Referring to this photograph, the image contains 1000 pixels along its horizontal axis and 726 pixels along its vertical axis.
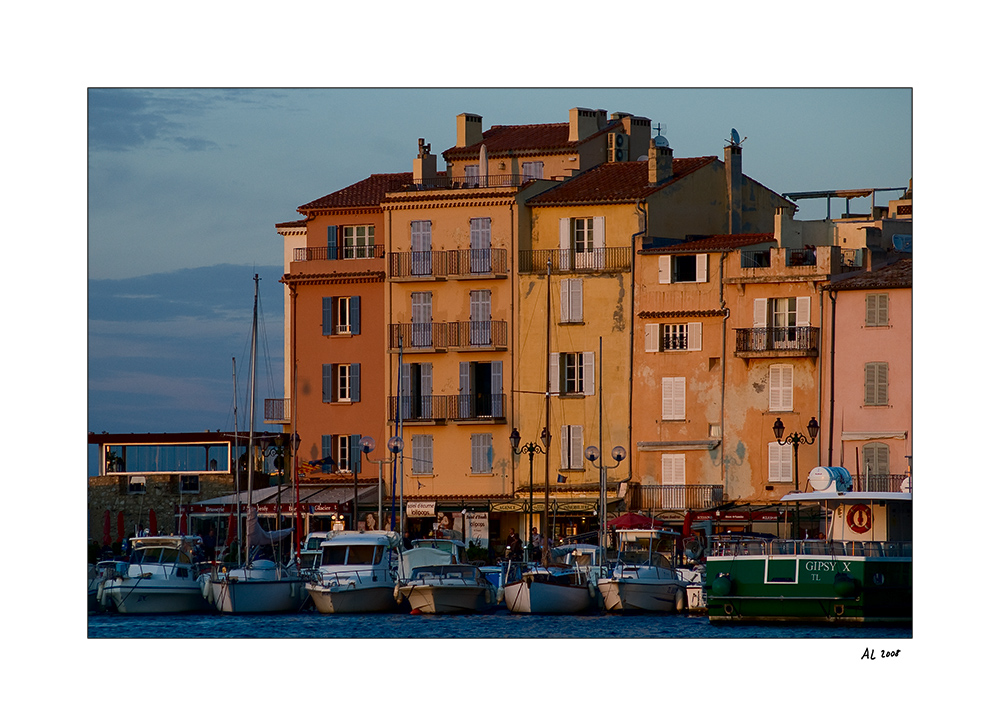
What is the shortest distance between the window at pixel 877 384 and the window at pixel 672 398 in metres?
5.61

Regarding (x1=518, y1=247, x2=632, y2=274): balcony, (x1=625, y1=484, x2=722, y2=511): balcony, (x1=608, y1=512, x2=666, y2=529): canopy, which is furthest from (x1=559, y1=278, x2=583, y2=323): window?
(x1=608, y1=512, x2=666, y2=529): canopy

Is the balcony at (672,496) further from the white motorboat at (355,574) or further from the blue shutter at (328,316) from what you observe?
the white motorboat at (355,574)

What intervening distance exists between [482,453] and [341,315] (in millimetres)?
6770

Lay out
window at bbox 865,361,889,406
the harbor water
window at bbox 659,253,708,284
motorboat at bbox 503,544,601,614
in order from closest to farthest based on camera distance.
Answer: the harbor water → motorboat at bbox 503,544,601,614 → window at bbox 865,361,889,406 → window at bbox 659,253,708,284

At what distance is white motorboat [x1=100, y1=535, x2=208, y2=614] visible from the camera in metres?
47.1

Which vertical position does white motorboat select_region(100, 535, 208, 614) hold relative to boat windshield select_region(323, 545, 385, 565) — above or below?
below

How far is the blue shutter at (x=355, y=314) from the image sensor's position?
212 ft

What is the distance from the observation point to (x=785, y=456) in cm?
5797

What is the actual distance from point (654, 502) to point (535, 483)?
388 centimetres

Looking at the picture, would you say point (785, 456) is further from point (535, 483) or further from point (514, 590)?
point (514, 590)

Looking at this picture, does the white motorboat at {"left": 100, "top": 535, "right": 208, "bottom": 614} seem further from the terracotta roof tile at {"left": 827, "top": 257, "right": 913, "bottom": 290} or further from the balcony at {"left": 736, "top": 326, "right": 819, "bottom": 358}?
the terracotta roof tile at {"left": 827, "top": 257, "right": 913, "bottom": 290}

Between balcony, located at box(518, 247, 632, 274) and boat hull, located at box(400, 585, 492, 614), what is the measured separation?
16.5 meters

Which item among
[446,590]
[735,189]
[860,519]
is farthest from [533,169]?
[860,519]

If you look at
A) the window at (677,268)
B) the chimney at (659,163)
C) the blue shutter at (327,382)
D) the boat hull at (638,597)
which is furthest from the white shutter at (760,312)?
the blue shutter at (327,382)
